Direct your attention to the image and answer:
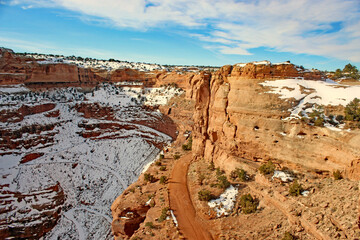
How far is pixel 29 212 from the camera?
2295cm

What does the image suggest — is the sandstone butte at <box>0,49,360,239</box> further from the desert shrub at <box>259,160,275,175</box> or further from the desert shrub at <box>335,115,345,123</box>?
the desert shrub at <box>335,115,345,123</box>

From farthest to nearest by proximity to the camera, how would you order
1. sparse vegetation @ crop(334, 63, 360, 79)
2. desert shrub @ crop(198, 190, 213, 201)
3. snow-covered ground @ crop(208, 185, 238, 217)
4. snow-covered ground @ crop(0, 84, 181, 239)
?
sparse vegetation @ crop(334, 63, 360, 79), snow-covered ground @ crop(0, 84, 181, 239), desert shrub @ crop(198, 190, 213, 201), snow-covered ground @ crop(208, 185, 238, 217)

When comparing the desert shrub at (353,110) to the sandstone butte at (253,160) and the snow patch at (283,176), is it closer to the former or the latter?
the sandstone butte at (253,160)

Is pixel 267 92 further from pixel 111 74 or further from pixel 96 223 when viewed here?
pixel 111 74

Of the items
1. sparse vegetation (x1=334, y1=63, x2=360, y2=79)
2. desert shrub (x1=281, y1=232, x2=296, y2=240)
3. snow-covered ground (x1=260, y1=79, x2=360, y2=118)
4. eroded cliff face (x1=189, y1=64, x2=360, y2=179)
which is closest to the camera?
desert shrub (x1=281, y1=232, x2=296, y2=240)

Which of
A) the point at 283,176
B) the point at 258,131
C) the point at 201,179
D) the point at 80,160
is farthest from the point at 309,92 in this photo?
the point at 80,160

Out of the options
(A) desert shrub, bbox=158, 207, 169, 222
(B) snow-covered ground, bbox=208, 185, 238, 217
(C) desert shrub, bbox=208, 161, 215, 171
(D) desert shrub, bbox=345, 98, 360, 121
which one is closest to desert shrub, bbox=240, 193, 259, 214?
(B) snow-covered ground, bbox=208, 185, 238, 217

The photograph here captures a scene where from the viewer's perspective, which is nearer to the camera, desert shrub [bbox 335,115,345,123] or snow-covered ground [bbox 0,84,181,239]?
desert shrub [bbox 335,115,345,123]

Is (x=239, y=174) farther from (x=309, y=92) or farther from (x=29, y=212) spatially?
(x=29, y=212)

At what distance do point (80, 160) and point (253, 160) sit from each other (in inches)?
1057

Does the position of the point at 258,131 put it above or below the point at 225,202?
above

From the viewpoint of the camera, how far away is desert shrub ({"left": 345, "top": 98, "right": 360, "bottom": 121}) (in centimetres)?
1191

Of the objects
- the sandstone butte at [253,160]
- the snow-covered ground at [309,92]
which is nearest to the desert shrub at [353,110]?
the snow-covered ground at [309,92]

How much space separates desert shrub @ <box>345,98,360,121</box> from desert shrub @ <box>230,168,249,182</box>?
7.09 metres
